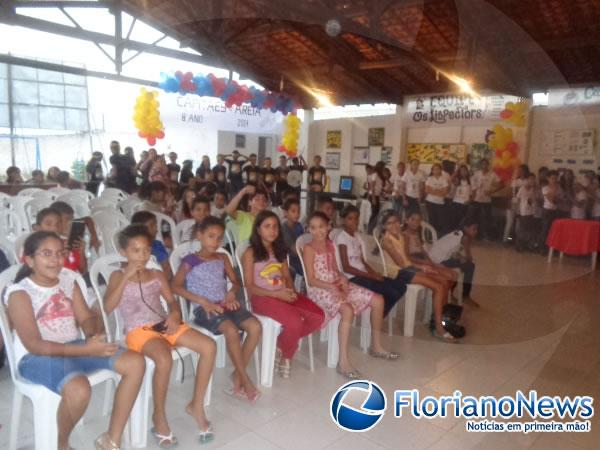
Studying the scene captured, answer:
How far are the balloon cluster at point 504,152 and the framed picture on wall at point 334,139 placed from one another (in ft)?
13.4

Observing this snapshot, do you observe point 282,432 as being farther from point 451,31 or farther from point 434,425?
point 451,31

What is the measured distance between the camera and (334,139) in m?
11.5

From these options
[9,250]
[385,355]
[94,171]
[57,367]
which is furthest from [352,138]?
[57,367]

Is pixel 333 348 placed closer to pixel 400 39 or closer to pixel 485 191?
pixel 485 191

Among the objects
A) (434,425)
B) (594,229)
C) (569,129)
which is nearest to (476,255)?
(594,229)

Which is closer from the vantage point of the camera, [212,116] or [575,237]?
[575,237]

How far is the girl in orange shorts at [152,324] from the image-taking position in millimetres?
1893

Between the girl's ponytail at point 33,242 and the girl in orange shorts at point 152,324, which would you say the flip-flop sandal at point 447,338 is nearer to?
the girl in orange shorts at point 152,324

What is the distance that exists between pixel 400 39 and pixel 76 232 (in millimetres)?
6306

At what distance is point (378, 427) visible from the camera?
2117mm

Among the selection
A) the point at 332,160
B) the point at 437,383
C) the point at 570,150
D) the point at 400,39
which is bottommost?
the point at 437,383

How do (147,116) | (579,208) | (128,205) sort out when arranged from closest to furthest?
(128,205)
(579,208)
(147,116)

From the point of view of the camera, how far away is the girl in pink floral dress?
2.66 m

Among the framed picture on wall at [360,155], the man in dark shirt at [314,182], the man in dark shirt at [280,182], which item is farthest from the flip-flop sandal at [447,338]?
the framed picture on wall at [360,155]
